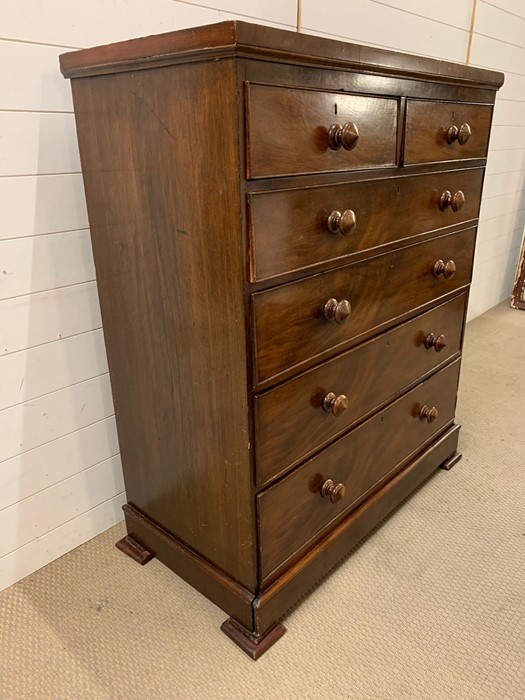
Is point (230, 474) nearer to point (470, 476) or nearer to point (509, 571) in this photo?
point (509, 571)

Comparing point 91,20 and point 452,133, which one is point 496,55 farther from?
point 91,20

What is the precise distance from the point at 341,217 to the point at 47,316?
0.72 m

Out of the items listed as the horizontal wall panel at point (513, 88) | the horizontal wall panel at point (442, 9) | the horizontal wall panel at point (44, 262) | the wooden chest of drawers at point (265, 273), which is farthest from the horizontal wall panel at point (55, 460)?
the horizontal wall panel at point (513, 88)

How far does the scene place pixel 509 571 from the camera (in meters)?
1.36

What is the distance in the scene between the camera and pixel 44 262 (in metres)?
1.21

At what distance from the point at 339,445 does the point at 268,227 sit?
22.4 inches

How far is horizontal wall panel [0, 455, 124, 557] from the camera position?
1.31 metres

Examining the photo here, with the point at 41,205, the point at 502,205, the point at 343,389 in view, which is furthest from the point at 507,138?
the point at 41,205

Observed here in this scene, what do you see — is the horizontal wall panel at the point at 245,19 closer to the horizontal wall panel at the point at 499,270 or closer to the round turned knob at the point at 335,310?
the round turned knob at the point at 335,310

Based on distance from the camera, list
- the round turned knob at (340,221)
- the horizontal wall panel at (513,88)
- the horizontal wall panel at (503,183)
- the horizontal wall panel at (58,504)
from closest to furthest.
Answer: the round turned knob at (340,221)
the horizontal wall panel at (58,504)
the horizontal wall panel at (513,88)
the horizontal wall panel at (503,183)

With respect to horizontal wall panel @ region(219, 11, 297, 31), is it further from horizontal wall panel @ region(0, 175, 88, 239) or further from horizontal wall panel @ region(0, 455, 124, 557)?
horizontal wall panel @ region(0, 455, 124, 557)

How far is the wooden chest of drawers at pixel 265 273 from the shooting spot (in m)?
0.85

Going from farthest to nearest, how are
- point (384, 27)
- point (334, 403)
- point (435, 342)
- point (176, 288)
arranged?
point (384, 27) < point (435, 342) < point (334, 403) < point (176, 288)

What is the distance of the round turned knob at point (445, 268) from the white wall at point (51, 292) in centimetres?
87
